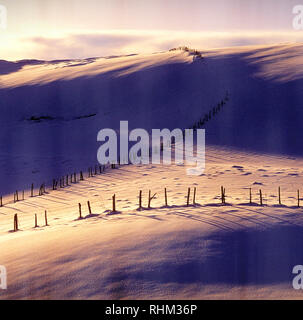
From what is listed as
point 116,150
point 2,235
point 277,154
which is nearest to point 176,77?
point 116,150

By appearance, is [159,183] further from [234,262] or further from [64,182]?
[234,262]

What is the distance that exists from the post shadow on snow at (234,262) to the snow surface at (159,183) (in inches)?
1.5

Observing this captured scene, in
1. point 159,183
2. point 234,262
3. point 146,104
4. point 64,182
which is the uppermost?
point 146,104

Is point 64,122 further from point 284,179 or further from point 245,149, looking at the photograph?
point 284,179

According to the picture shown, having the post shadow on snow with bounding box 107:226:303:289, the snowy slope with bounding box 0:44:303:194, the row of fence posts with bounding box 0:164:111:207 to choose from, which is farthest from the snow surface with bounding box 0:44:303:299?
the row of fence posts with bounding box 0:164:111:207

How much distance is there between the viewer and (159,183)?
20766 mm

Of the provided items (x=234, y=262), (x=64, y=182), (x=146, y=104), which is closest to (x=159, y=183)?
(x=64, y=182)

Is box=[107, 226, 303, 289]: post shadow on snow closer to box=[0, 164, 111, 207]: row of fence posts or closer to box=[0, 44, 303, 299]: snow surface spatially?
box=[0, 44, 303, 299]: snow surface

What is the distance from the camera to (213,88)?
136 feet

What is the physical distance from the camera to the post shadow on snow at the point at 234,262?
395 inches

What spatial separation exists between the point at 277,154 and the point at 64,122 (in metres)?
19.6

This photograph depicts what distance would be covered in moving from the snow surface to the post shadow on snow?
0.12ft

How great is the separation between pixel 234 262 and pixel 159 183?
33.6 feet

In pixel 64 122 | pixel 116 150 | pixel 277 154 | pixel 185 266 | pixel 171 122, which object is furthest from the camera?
pixel 64 122
